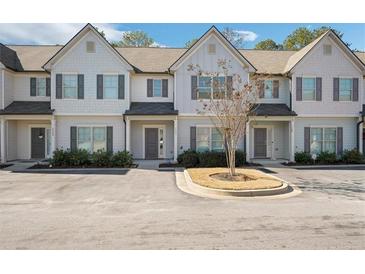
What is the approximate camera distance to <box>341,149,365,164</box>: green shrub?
1825 cm

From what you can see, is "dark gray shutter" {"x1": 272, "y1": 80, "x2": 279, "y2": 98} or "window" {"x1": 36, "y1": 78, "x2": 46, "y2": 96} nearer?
"window" {"x1": 36, "y1": 78, "x2": 46, "y2": 96}

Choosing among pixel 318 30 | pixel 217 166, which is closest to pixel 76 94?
pixel 217 166

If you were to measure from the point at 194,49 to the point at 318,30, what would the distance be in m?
28.9

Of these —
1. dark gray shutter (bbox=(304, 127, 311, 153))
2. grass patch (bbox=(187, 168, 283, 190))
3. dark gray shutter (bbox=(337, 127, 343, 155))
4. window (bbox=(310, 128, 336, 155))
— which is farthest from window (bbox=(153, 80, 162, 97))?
dark gray shutter (bbox=(337, 127, 343, 155))

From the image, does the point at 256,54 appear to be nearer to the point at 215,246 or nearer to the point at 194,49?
the point at 194,49

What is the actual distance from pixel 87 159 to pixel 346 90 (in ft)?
57.7

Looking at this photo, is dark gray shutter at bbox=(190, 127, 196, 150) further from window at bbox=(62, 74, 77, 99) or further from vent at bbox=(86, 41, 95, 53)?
vent at bbox=(86, 41, 95, 53)

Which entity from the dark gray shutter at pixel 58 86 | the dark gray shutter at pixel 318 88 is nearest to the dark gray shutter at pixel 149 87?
the dark gray shutter at pixel 58 86

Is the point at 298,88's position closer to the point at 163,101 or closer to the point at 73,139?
the point at 163,101

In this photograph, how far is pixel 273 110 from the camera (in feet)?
62.4

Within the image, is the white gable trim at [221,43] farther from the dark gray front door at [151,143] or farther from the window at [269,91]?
the dark gray front door at [151,143]

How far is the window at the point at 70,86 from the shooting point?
18266mm

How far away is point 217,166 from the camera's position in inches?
669

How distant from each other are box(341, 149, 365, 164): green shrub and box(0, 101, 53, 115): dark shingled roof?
18.9 metres
